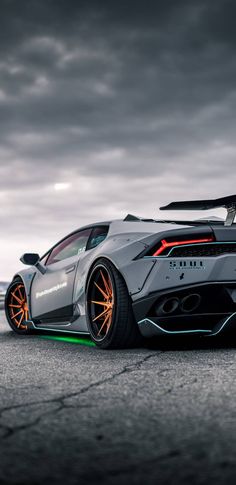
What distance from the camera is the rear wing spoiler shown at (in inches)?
196

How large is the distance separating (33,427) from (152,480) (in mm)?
859

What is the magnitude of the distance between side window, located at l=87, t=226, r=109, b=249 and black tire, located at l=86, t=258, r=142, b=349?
21.4 inches

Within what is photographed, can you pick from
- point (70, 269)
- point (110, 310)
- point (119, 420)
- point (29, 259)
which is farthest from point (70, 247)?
point (119, 420)

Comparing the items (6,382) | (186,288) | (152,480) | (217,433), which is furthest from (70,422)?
(186,288)

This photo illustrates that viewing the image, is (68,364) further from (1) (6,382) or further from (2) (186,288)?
(2) (186,288)

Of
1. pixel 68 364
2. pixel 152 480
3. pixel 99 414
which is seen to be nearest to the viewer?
pixel 152 480

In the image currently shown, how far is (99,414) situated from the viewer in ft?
9.43

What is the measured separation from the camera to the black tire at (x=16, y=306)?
763cm

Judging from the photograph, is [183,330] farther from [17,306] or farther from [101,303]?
[17,306]

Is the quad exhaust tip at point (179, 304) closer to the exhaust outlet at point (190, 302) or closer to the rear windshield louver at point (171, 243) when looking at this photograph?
the exhaust outlet at point (190, 302)

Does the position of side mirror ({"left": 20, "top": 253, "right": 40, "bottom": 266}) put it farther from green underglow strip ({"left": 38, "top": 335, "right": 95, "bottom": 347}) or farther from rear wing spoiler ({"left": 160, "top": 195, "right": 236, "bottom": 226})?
rear wing spoiler ({"left": 160, "top": 195, "right": 236, "bottom": 226})

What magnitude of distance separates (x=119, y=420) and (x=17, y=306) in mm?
5170

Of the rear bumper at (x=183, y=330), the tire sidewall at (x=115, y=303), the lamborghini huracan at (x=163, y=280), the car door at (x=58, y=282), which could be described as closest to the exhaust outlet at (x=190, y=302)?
the lamborghini huracan at (x=163, y=280)

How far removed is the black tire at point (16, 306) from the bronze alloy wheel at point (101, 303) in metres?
2.17
